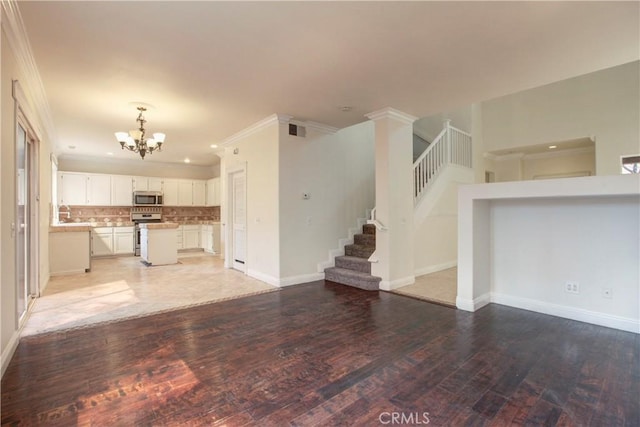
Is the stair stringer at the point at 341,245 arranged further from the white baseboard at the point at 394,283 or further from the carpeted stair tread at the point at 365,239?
the white baseboard at the point at 394,283

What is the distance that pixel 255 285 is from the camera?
4.96 metres

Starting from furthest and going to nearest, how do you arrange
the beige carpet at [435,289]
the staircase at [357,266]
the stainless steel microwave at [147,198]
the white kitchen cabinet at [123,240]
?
the stainless steel microwave at [147,198] < the white kitchen cabinet at [123,240] < the staircase at [357,266] < the beige carpet at [435,289]

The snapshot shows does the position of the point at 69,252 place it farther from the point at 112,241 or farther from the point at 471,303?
the point at 471,303

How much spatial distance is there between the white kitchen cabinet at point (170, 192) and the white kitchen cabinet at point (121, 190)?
2.83 ft

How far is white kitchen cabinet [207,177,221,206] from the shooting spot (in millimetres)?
9320

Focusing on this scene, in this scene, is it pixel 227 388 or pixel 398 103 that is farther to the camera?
pixel 398 103

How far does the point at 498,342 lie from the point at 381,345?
42.2 inches

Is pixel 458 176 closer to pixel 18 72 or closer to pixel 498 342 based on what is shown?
pixel 498 342

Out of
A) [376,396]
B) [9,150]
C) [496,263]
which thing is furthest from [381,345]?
[9,150]

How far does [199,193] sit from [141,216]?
1742 mm

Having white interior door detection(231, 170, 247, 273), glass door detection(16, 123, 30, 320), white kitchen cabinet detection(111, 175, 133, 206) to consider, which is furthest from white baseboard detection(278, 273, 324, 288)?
white kitchen cabinet detection(111, 175, 133, 206)

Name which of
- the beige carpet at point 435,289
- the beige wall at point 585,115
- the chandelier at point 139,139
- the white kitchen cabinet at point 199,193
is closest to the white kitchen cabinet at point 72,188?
the white kitchen cabinet at point 199,193

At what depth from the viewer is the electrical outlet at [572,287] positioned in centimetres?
332

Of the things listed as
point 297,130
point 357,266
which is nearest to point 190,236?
point 297,130
